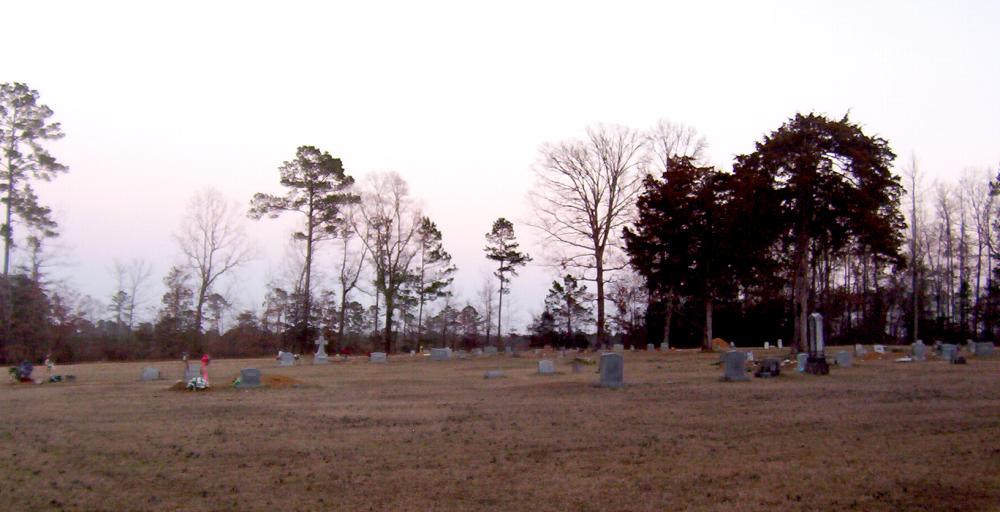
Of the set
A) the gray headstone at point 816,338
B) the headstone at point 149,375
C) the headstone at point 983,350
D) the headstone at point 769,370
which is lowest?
the headstone at point 149,375

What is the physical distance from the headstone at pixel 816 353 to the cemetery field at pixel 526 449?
281cm

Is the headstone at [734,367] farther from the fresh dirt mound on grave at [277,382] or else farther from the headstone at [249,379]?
the headstone at [249,379]

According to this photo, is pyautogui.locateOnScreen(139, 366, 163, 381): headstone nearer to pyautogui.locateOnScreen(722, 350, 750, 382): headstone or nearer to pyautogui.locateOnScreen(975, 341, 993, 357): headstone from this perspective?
pyautogui.locateOnScreen(722, 350, 750, 382): headstone

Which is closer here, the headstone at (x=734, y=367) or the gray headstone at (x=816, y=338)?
the headstone at (x=734, y=367)

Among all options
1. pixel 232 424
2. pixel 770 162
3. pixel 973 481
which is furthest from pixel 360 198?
pixel 973 481

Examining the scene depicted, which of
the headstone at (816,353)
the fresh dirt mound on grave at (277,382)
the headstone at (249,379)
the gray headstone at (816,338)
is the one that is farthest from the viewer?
the gray headstone at (816,338)

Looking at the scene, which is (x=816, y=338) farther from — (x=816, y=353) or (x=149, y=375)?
(x=149, y=375)

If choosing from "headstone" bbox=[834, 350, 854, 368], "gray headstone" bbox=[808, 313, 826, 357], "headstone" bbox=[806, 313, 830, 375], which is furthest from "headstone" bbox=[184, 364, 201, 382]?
"headstone" bbox=[834, 350, 854, 368]

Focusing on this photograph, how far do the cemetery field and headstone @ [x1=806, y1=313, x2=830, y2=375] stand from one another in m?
2.81

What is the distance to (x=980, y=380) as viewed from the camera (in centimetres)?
1875

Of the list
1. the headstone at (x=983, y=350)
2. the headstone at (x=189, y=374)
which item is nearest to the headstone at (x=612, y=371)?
the headstone at (x=189, y=374)

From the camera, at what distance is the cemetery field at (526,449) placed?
779 centimetres

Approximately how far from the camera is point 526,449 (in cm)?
1075

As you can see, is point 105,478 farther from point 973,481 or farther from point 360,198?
point 360,198
